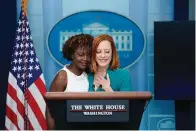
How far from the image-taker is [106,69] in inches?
88.7

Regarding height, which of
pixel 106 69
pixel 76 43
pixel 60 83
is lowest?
pixel 60 83

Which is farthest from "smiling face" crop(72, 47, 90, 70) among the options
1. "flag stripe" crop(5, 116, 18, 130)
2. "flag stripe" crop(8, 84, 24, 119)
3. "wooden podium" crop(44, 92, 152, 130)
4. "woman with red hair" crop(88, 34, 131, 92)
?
"flag stripe" crop(5, 116, 18, 130)

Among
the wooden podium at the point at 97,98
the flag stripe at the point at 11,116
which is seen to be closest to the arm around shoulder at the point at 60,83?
the wooden podium at the point at 97,98

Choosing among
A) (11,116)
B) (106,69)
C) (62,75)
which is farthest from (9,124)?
(106,69)

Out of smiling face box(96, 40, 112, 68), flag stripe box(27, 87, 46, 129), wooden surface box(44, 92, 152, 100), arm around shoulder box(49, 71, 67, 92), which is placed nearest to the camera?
wooden surface box(44, 92, 152, 100)

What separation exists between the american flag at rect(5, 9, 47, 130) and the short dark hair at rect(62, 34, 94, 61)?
126 cm

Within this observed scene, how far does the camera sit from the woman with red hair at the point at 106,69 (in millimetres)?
2129

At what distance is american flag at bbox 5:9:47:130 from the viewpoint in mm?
3730

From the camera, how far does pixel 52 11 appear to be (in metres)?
3.95

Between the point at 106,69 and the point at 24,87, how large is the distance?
5.50ft

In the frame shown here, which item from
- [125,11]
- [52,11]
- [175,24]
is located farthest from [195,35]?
[52,11]

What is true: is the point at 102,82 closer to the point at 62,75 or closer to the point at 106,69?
the point at 106,69

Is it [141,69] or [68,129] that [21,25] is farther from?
[68,129]

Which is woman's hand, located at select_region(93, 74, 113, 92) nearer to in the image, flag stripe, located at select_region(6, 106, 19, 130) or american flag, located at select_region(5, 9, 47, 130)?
american flag, located at select_region(5, 9, 47, 130)
